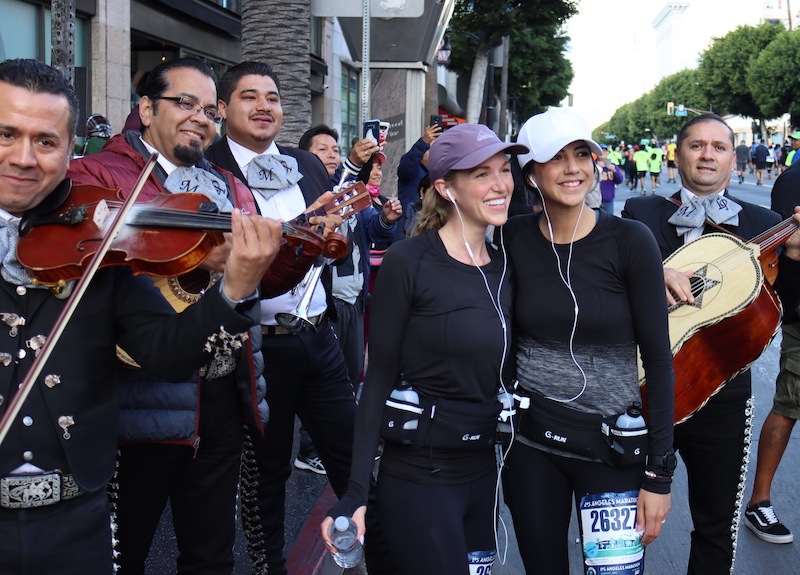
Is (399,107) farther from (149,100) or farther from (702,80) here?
(702,80)

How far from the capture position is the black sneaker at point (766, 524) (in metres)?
4.18

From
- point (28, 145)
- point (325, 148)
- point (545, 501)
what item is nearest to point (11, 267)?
point (28, 145)

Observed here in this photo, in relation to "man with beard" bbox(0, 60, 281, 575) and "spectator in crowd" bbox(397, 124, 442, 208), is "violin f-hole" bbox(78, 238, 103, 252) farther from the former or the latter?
"spectator in crowd" bbox(397, 124, 442, 208)

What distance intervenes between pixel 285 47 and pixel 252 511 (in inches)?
187

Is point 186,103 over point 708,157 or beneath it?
over

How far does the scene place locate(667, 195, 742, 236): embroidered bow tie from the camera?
11.1 feet

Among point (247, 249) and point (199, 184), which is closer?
point (247, 249)

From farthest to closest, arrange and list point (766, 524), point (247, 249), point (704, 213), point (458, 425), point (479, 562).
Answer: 1. point (766, 524)
2. point (704, 213)
3. point (479, 562)
4. point (458, 425)
5. point (247, 249)

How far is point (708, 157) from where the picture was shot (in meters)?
3.48

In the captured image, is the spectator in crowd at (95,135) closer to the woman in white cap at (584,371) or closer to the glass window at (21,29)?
the glass window at (21,29)

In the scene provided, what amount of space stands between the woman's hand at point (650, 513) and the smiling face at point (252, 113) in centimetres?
223

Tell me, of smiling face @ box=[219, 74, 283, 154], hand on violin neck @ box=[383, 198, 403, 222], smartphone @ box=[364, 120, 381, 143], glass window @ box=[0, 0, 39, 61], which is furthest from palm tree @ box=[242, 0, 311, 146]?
smiling face @ box=[219, 74, 283, 154]

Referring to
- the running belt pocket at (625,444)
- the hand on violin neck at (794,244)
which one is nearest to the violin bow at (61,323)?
the running belt pocket at (625,444)

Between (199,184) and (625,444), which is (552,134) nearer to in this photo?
(625,444)
